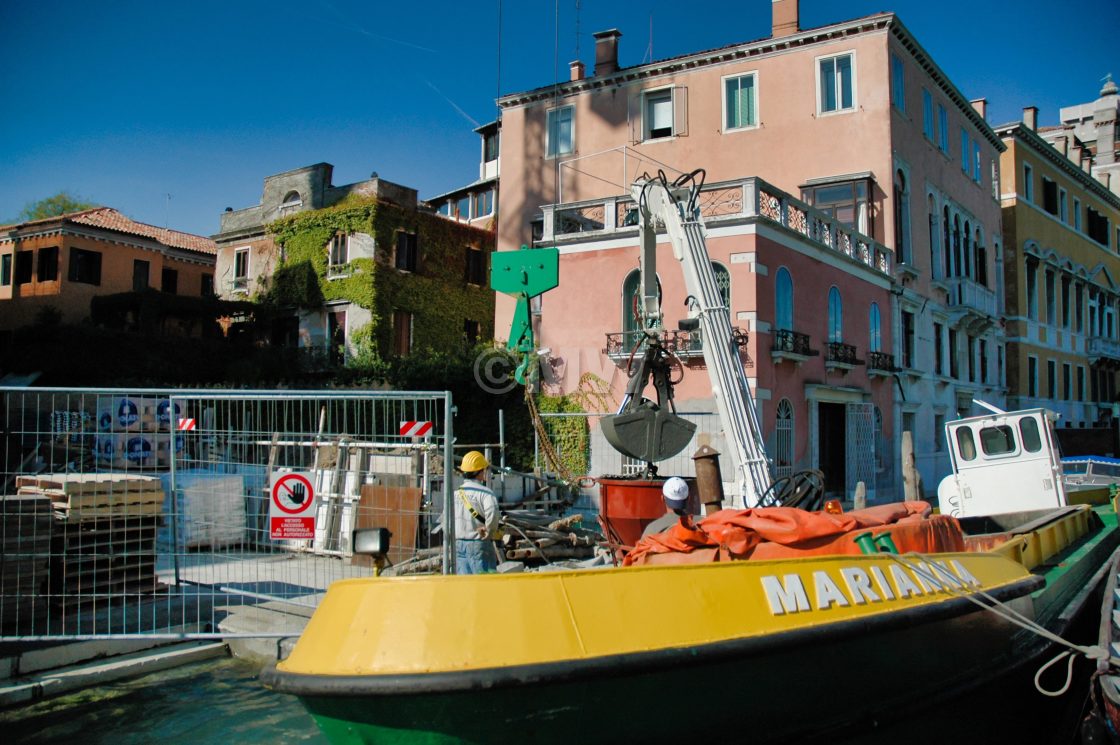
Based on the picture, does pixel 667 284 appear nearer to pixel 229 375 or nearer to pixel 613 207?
pixel 613 207

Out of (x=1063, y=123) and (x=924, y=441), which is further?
(x=1063, y=123)

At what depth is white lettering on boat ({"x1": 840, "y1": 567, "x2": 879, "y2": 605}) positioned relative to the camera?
5.18m

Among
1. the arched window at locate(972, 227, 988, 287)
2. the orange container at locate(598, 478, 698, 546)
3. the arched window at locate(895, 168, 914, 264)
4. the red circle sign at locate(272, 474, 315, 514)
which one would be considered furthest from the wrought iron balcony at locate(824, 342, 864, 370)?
the red circle sign at locate(272, 474, 315, 514)

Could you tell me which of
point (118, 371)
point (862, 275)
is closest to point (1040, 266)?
point (862, 275)

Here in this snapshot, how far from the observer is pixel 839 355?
2105 cm

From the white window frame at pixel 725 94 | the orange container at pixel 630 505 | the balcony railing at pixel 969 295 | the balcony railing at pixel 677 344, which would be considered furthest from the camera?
the balcony railing at pixel 969 295

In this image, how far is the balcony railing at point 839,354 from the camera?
2091 centimetres

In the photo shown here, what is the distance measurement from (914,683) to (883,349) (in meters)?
19.6

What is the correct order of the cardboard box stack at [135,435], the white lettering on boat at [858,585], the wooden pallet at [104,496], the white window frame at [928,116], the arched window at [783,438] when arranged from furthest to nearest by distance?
the white window frame at [928,116] < the arched window at [783,438] < the wooden pallet at [104,496] < the cardboard box stack at [135,435] < the white lettering on boat at [858,585]

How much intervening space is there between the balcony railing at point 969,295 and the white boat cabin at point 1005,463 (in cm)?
1640

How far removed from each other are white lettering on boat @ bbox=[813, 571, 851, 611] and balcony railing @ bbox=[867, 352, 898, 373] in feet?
62.0

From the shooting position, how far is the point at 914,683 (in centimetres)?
557

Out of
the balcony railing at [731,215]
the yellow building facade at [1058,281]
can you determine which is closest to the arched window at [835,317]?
the balcony railing at [731,215]

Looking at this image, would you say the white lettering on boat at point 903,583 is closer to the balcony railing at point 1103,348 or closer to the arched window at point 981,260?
the arched window at point 981,260
